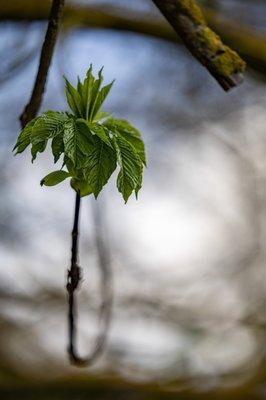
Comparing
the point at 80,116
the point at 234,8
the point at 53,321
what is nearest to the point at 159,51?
the point at 234,8

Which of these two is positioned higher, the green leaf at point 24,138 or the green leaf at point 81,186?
the green leaf at point 24,138

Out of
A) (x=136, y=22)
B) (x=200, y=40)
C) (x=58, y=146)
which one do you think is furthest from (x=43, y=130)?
(x=136, y=22)

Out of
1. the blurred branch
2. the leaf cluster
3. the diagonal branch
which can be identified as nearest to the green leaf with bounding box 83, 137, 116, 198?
the leaf cluster

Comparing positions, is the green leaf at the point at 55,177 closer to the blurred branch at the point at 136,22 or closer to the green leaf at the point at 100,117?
the green leaf at the point at 100,117

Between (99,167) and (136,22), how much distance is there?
1.48m

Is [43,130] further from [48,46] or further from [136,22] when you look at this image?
[136,22]

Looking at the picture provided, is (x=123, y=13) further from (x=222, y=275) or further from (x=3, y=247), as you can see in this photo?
(x=222, y=275)

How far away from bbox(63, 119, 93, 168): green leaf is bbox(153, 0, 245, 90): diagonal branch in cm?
11

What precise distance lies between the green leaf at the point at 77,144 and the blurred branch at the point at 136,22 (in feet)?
4.39

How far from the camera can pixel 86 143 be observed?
1.69ft

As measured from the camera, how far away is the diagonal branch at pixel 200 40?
53cm

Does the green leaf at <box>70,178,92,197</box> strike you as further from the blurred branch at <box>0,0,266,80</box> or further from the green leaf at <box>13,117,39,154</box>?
the blurred branch at <box>0,0,266,80</box>

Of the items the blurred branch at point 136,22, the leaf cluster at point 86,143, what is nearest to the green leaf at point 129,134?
the leaf cluster at point 86,143

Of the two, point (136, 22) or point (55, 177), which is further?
point (136, 22)
